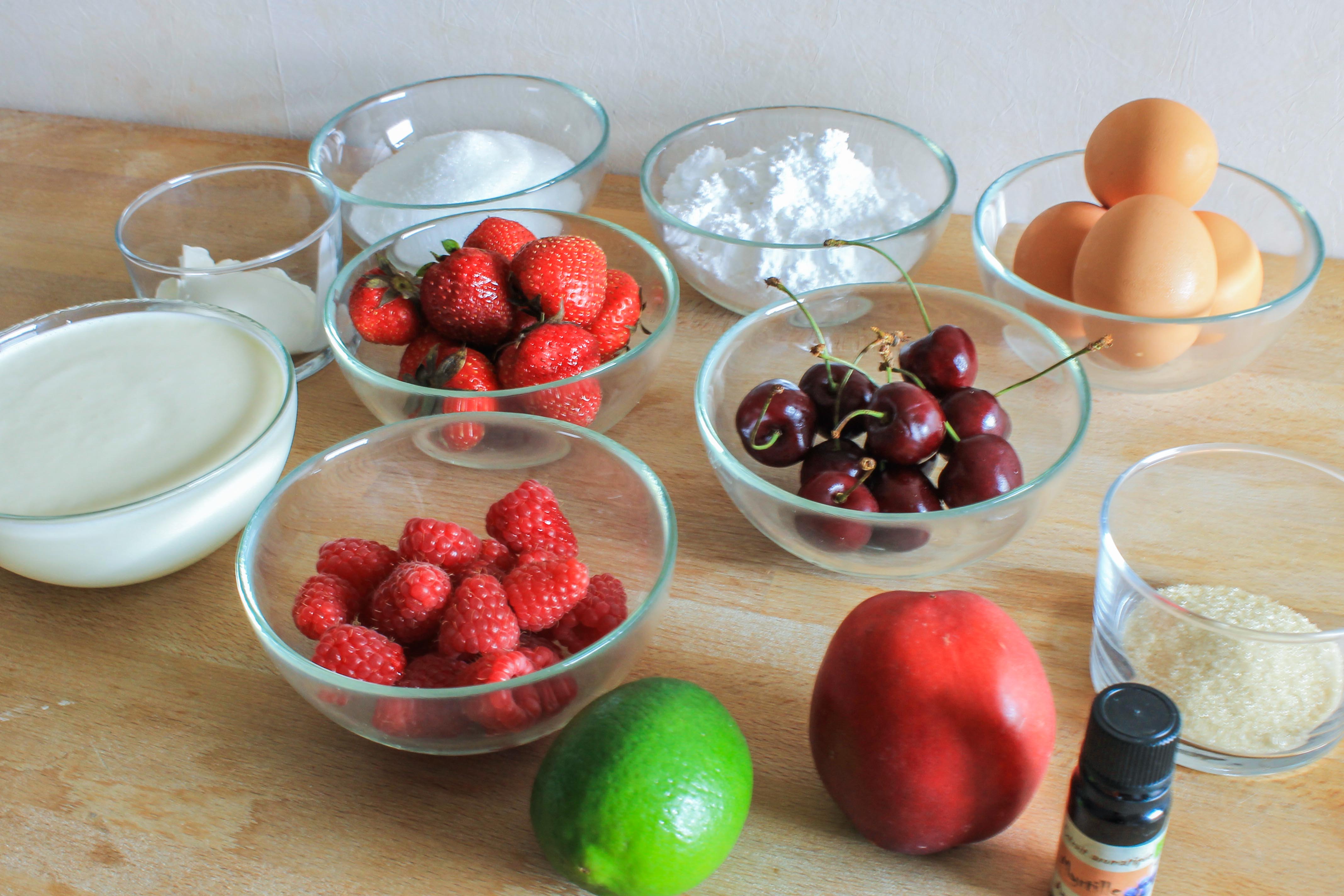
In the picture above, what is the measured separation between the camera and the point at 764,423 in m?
0.78

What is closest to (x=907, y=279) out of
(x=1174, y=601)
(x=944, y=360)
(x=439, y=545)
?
(x=944, y=360)

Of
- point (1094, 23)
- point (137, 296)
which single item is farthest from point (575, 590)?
point (1094, 23)

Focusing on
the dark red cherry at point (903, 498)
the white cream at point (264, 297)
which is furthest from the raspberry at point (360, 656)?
the white cream at point (264, 297)

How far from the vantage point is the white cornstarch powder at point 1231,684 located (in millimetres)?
630

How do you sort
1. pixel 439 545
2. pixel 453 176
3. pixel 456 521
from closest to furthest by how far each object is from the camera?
pixel 439 545
pixel 456 521
pixel 453 176

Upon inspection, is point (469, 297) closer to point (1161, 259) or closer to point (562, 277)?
point (562, 277)

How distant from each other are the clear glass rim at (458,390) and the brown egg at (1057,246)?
0.34 m

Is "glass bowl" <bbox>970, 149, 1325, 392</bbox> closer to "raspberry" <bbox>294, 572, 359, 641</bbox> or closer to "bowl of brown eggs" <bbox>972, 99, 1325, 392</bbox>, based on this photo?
"bowl of brown eggs" <bbox>972, 99, 1325, 392</bbox>

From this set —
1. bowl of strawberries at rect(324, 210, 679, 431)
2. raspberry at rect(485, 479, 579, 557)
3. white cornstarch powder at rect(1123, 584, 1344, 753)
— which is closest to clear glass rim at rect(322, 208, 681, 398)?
bowl of strawberries at rect(324, 210, 679, 431)

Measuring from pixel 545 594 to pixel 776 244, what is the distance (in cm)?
46

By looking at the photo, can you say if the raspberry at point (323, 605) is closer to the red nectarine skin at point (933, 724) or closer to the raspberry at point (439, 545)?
the raspberry at point (439, 545)

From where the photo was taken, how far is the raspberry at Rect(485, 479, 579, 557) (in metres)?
0.74

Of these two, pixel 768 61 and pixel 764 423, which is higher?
pixel 768 61

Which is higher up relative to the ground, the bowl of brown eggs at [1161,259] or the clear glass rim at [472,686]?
the bowl of brown eggs at [1161,259]
